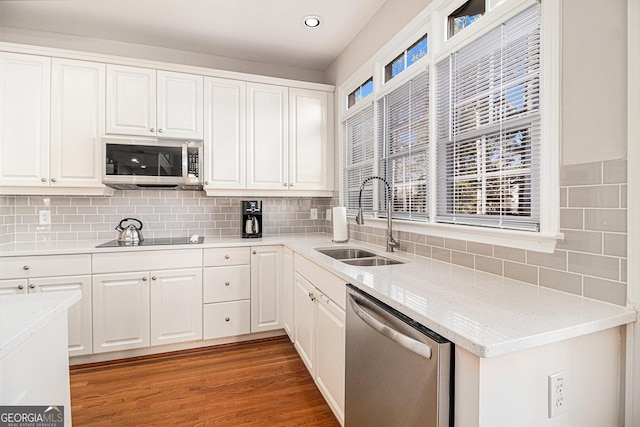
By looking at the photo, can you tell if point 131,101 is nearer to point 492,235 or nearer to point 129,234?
point 129,234

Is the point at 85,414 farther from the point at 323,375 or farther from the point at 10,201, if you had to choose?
the point at 10,201

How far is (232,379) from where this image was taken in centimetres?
225

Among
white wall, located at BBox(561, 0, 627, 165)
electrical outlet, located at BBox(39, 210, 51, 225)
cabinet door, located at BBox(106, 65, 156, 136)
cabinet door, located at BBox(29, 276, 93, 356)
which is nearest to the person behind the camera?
white wall, located at BBox(561, 0, 627, 165)

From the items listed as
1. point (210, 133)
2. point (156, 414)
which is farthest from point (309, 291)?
point (210, 133)

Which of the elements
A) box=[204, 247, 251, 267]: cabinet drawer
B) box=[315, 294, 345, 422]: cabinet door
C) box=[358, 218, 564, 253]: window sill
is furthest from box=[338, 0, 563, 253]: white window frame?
box=[204, 247, 251, 267]: cabinet drawer

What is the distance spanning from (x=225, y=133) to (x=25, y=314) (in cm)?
229

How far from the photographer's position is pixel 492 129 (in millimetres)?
1472

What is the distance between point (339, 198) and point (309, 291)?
1277 mm

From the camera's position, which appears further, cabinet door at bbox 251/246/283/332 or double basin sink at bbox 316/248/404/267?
cabinet door at bbox 251/246/283/332

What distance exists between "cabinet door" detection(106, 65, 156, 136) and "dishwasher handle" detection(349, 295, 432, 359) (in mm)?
2382

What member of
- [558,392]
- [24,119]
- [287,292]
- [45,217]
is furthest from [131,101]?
[558,392]

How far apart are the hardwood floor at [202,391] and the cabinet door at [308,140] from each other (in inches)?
63.6

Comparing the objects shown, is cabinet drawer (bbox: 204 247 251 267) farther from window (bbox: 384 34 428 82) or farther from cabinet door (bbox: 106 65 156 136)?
window (bbox: 384 34 428 82)

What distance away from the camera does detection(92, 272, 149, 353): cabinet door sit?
244 centimetres
